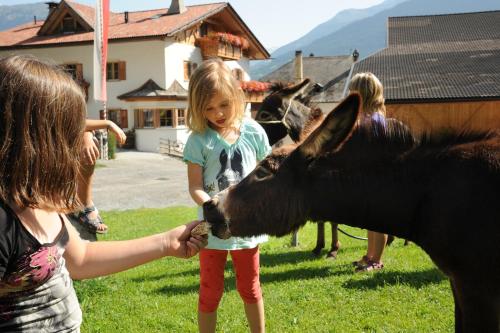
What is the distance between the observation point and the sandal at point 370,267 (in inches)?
245

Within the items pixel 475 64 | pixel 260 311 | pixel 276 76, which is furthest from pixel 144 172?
pixel 276 76

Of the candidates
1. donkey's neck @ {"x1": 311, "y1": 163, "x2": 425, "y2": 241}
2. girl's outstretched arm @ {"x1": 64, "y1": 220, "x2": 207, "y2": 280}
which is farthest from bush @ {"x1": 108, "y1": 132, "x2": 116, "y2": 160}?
girl's outstretched arm @ {"x1": 64, "y1": 220, "x2": 207, "y2": 280}

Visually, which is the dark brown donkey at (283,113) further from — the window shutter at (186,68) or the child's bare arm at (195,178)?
the window shutter at (186,68)

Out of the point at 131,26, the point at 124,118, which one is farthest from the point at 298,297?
the point at 131,26

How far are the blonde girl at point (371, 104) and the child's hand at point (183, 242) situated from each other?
217 cm

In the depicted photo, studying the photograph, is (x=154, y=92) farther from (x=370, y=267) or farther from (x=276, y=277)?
(x=370, y=267)

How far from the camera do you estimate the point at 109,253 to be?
2369mm

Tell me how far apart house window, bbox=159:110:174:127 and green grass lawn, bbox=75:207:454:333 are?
2989 cm

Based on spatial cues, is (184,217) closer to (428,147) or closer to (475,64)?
(428,147)

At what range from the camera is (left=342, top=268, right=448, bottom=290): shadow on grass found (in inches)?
220

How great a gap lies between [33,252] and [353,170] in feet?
6.26

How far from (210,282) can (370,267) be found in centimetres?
328

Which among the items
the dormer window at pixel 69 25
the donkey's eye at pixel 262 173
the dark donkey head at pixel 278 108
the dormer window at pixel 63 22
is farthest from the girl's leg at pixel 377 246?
the dormer window at pixel 69 25

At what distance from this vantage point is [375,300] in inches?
203
